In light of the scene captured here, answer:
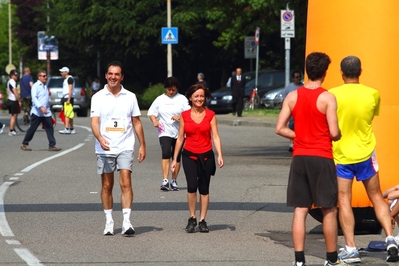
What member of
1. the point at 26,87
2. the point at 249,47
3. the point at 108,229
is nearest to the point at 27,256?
the point at 108,229

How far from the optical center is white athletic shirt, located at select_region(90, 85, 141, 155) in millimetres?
11031

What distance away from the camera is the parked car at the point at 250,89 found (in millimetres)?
41353

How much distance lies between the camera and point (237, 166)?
1936 cm

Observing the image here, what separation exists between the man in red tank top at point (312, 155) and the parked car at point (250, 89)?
32591 mm

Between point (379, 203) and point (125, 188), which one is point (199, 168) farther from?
point (379, 203)

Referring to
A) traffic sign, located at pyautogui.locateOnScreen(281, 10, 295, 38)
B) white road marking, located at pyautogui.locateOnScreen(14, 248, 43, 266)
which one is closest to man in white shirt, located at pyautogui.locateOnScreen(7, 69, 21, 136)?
traffic sign, located at pyautogui.locateOnScreen(281, 10, 295, 38)

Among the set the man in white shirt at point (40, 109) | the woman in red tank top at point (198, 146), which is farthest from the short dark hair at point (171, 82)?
the man in white shirt at point (40, 109)

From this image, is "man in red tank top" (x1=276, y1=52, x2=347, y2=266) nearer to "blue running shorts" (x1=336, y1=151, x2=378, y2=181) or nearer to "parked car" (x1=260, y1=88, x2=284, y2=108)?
"blue running shorts" (x1=336, y1=151, x2=378, y2=181)

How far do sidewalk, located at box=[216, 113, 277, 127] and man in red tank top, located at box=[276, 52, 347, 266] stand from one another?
79.4 ft

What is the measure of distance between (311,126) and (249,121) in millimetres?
25964

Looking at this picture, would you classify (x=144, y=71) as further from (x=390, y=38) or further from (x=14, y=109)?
A: (x=390, y=38)

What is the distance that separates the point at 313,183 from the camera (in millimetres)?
8633

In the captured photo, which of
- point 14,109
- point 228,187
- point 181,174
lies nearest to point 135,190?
point 228,187

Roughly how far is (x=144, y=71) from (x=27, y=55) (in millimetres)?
25422
